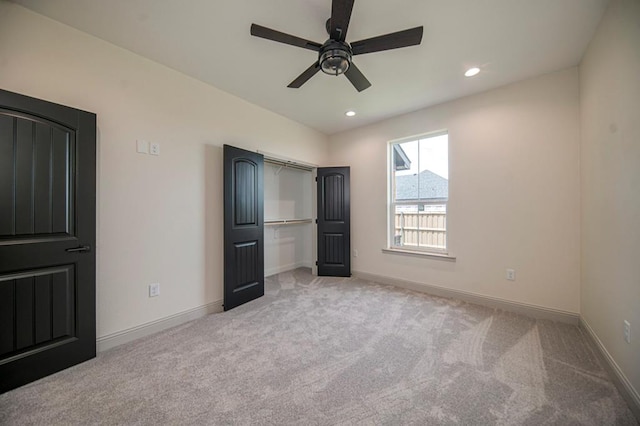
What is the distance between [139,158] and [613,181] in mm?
4140

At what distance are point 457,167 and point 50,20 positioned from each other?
4.48 metres

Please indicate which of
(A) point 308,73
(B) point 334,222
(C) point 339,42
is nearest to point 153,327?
(A) point 308,73

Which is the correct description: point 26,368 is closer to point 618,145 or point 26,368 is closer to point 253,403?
point 253,403

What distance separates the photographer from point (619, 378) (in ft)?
5.40

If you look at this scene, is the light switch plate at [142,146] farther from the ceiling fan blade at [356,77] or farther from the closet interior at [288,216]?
the ceiling fan blade at [356,77]

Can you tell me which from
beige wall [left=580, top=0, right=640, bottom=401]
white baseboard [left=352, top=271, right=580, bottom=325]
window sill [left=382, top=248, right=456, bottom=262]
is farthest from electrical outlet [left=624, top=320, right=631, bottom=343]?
window sill [left=382, top=248, right=456, bottom=262]

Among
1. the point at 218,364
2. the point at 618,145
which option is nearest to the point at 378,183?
the point at 618,145

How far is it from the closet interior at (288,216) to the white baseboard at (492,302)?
65.9 inches

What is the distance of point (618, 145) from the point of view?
176 centimetres

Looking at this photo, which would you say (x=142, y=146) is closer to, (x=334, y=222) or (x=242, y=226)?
(x=242, y=226)

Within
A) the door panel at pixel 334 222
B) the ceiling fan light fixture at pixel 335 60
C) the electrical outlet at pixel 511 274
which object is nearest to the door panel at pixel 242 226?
the door panel at pixel 334 222

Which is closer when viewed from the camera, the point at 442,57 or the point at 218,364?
the point at 218,364

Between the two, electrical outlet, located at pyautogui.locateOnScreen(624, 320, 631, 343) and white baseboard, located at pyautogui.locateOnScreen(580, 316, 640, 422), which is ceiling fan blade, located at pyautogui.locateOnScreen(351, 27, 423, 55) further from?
white baseboard, located at pyautogui.locateOnScreen(580, 316, 640, 422)

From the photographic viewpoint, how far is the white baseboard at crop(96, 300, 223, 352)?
7.08 feet
